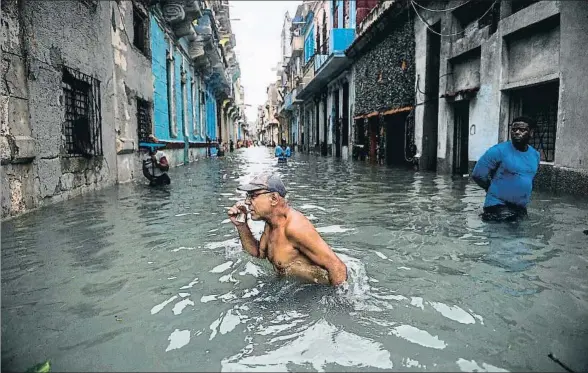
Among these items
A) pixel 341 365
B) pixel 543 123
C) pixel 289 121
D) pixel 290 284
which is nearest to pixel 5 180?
pixel 290 284

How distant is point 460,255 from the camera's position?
4.20 meters

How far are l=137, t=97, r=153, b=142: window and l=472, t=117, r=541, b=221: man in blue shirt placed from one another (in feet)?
32.6

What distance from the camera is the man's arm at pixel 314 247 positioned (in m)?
3.04

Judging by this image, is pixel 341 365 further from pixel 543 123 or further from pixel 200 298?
pixel 543 123

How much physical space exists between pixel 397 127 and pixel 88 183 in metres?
13.2

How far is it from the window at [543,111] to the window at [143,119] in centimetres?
1011

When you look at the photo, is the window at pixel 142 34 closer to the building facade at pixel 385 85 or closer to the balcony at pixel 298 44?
the building facade at pixel 385 85

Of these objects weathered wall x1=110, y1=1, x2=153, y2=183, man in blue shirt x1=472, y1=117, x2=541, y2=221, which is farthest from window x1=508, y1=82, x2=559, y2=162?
weathered wall x1=110, y1=1, x2=153, y2=183

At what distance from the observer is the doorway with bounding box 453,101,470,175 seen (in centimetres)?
1261

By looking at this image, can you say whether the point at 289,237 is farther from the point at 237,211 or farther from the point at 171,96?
the point at 171,96

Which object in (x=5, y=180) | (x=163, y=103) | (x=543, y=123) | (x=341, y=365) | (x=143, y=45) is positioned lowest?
(x=341, y=365)

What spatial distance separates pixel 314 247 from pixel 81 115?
745 cm

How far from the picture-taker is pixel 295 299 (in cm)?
308

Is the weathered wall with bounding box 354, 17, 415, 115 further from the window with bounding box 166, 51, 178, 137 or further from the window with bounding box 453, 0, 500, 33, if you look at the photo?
the window with bounding box 166, 51, 178, 137
